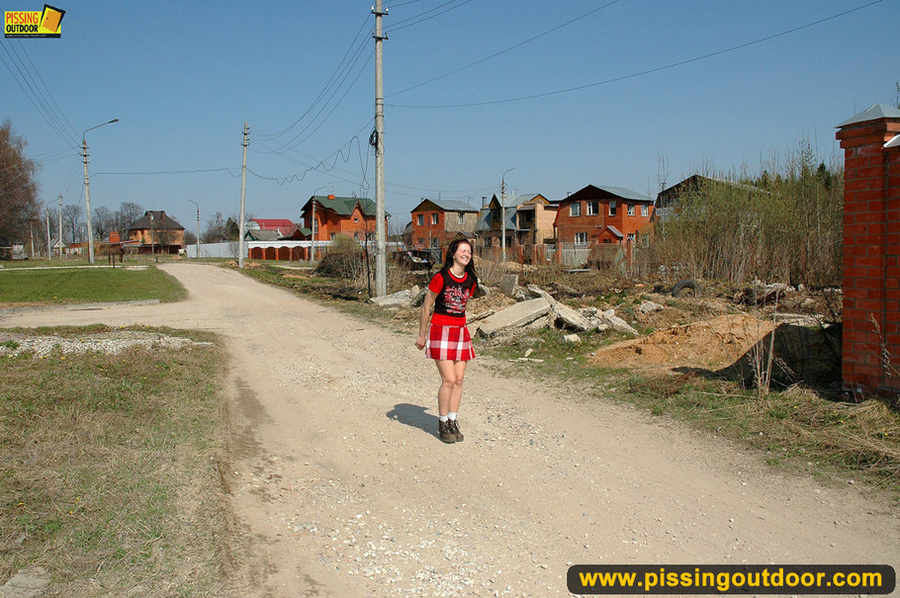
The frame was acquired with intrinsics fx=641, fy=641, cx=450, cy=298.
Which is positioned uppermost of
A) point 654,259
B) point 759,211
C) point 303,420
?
point 759,211

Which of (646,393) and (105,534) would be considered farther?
(646,393)

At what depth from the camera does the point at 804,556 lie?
12.3 feet

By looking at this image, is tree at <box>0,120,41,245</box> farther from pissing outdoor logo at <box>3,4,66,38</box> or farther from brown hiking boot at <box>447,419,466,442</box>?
brown hiking boot at <box>447,419,466,442</box>

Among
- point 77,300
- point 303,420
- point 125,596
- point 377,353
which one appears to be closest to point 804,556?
point 125,596

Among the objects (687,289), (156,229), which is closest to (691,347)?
(687,289)

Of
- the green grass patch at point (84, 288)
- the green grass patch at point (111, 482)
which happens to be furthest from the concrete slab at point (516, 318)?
the green grass patch at point (84, 288)

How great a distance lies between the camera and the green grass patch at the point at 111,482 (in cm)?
334

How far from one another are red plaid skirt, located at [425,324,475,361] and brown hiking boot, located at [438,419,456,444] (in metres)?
0.62

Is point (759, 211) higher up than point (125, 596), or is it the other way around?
point (759, 211)

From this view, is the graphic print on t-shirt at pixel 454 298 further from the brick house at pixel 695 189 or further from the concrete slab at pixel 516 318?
the brick house at pixel 695 189

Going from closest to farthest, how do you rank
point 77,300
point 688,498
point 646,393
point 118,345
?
point 688,498 → point 646,393 → point 118,345 → point 77,300

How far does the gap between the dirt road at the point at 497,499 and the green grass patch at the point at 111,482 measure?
0.28 m

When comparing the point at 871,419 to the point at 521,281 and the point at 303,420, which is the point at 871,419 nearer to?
the point at 303,420

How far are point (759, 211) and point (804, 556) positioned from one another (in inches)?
646
